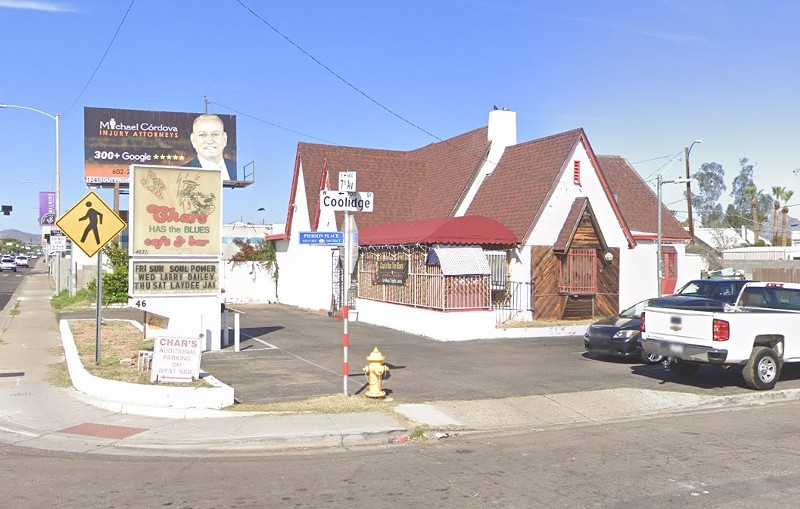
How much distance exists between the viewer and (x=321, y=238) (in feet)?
42.4

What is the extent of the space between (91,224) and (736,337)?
12.0 m

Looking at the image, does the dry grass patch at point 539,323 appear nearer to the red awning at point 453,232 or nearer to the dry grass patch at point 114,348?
the red awning at point 453,232

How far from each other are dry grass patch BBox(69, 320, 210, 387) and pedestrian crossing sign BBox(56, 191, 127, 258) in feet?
7.34

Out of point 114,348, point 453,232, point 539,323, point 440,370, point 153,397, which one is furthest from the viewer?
point 539,323

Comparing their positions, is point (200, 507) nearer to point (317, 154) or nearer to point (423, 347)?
point (423, 347)

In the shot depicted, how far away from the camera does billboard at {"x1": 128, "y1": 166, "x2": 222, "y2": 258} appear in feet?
54.2

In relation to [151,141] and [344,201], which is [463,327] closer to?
[344,201]

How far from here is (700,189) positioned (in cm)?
8412

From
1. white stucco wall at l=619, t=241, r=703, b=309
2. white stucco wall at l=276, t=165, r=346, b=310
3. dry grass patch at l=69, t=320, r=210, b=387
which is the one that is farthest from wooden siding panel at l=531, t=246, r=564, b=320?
dry grass patch at l=69, t=320, r=210, b=387

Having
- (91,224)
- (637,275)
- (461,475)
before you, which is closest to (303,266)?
(637,275)

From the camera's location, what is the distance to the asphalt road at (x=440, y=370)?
1324 cm

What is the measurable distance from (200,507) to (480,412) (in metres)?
5.47

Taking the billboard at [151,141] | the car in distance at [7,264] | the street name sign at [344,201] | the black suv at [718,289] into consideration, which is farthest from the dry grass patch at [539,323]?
the car in distance at [7,264]

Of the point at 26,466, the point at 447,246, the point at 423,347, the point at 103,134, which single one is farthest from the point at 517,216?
the point at 103,134
